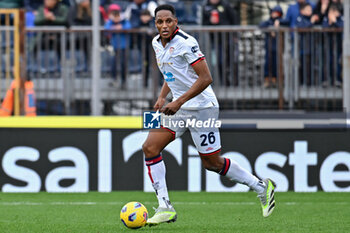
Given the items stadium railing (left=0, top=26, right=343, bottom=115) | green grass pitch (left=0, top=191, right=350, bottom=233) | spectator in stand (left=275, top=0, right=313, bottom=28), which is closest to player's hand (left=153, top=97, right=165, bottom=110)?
green grass pitch (left=0, top=191, right=350, bottom=233)

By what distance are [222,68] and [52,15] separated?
131 inches

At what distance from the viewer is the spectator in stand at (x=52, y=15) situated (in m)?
14.2

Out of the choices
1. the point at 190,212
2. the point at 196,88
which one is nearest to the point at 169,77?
the point at 196,88

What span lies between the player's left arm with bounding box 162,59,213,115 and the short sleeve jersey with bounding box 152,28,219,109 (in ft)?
0.26

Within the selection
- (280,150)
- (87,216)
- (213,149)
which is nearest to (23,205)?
(87,216)

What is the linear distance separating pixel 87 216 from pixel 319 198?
3.56 m

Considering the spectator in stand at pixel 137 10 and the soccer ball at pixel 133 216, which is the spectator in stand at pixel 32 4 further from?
the soccer ball at pixel 133 216

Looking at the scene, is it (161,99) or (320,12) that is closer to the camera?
(161,99)

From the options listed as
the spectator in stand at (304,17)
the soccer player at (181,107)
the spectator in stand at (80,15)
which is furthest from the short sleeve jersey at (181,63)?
the spectator in stand at (80,15)

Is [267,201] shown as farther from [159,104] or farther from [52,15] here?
[52,15]

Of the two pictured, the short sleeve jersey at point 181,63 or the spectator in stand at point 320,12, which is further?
the spectator in stand at point 320,12

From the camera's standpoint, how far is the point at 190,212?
9203 mm

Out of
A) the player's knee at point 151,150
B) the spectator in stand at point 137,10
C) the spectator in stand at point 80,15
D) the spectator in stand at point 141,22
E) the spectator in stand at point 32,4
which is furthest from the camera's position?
the spectator in stand at point 32,4

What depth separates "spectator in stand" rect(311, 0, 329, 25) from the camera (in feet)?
44.7
